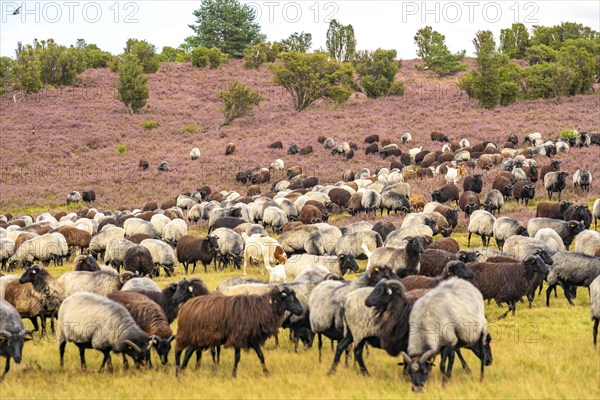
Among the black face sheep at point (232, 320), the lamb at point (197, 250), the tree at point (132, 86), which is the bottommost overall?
the lamb at point (197, 250)

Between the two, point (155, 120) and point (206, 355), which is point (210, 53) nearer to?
point (155, 120)

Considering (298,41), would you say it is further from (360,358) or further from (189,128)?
(360,358)

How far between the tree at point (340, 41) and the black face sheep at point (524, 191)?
2948 inches

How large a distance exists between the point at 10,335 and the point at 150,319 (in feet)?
7.93

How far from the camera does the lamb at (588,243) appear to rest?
1946cm

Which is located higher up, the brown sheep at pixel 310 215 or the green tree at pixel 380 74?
the green tree at pixel 380 74

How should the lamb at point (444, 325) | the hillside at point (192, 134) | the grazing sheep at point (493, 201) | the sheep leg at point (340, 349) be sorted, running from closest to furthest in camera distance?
the lamb at point (444, 325), the sheep leg at point (340, 349), the grazing sheep at point (493, 201), the hillside at point (192, 134)

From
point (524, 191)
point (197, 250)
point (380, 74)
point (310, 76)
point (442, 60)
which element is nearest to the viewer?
point (197, 250)

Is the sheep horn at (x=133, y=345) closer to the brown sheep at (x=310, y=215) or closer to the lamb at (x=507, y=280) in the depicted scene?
the lamb at (x=507, y=280)

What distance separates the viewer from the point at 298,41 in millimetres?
102312

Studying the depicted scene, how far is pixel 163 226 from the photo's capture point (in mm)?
29391

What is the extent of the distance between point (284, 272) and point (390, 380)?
7.65 meters

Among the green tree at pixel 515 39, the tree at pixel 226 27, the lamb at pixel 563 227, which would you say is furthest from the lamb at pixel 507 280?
the tree at pixel 226 27

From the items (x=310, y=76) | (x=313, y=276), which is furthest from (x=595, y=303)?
(x=310, y=76)
